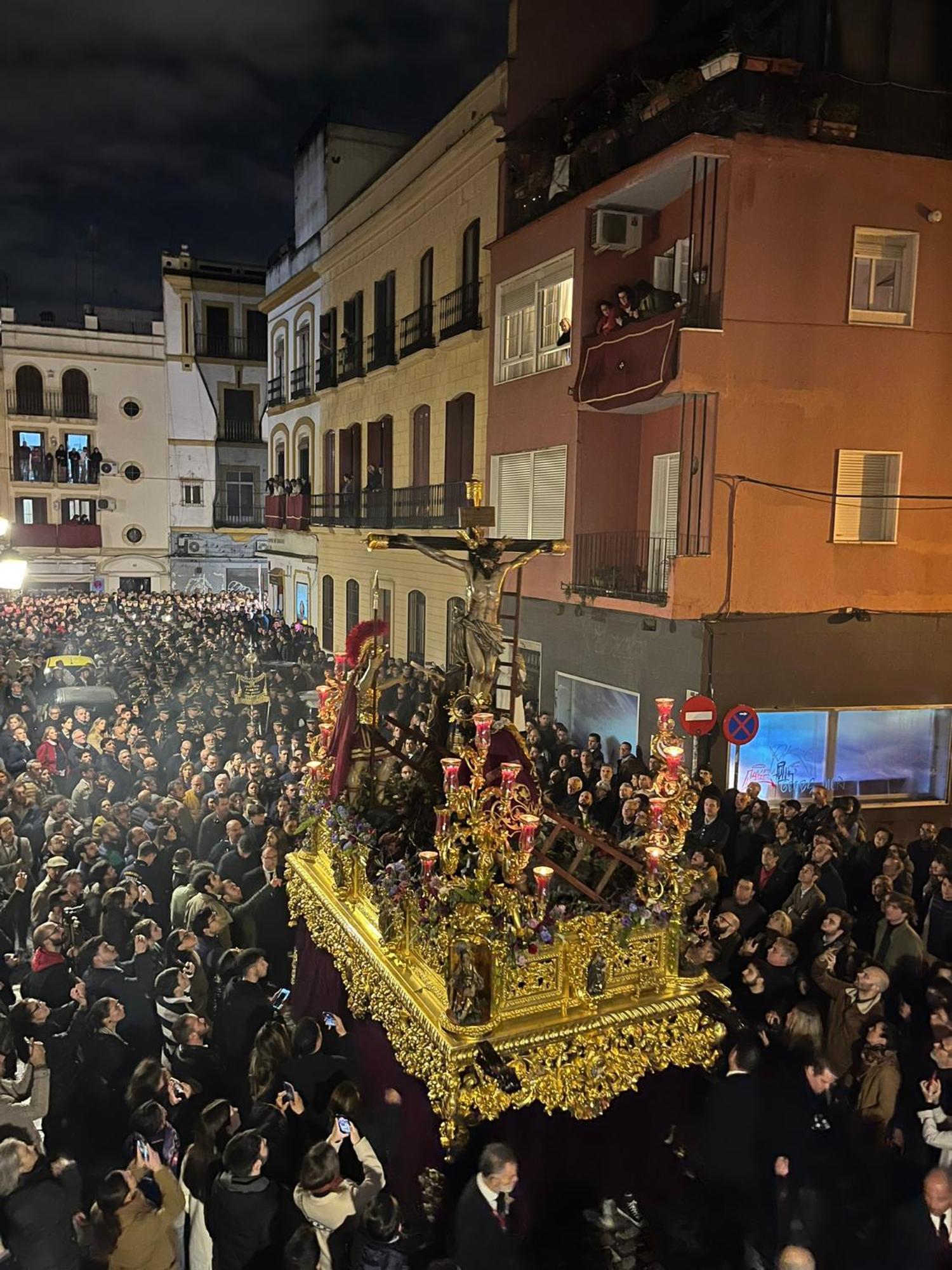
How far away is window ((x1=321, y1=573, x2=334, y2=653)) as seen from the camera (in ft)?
86.6

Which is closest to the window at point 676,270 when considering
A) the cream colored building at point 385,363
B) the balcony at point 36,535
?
the cream colored building at point 385,363

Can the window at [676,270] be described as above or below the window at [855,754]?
above

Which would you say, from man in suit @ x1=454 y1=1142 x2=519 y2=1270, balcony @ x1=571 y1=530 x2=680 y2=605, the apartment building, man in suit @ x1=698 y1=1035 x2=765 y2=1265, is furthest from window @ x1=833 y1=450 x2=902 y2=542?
man in suit @ x1=454 y1=1142 x2=519 y2=1270

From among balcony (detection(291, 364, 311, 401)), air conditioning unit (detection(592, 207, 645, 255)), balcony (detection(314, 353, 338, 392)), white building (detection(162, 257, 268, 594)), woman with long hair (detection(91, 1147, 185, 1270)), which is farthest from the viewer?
white building (detection(162, 257, 268, 594))

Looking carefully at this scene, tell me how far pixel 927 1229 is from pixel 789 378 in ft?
33.8

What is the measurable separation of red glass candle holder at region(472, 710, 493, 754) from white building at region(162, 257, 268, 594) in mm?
33146

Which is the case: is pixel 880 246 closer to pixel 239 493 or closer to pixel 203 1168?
pixel 203 1168

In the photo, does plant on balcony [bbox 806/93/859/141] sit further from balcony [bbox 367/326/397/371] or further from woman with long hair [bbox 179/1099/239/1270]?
woman with long hair [bbox 179/1099/239/1270]

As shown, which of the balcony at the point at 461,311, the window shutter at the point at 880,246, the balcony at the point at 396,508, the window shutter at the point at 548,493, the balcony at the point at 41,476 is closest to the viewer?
the window shutter at the point at 880,246

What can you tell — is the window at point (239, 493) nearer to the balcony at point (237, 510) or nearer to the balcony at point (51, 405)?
the balcony at point (237, 510)

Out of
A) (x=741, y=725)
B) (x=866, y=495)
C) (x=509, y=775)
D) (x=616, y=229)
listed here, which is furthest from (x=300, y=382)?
(x=509, y=775)

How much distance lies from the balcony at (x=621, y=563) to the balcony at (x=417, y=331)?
22.4 ft

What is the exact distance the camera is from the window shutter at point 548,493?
613 inches

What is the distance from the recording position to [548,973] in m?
6.32
